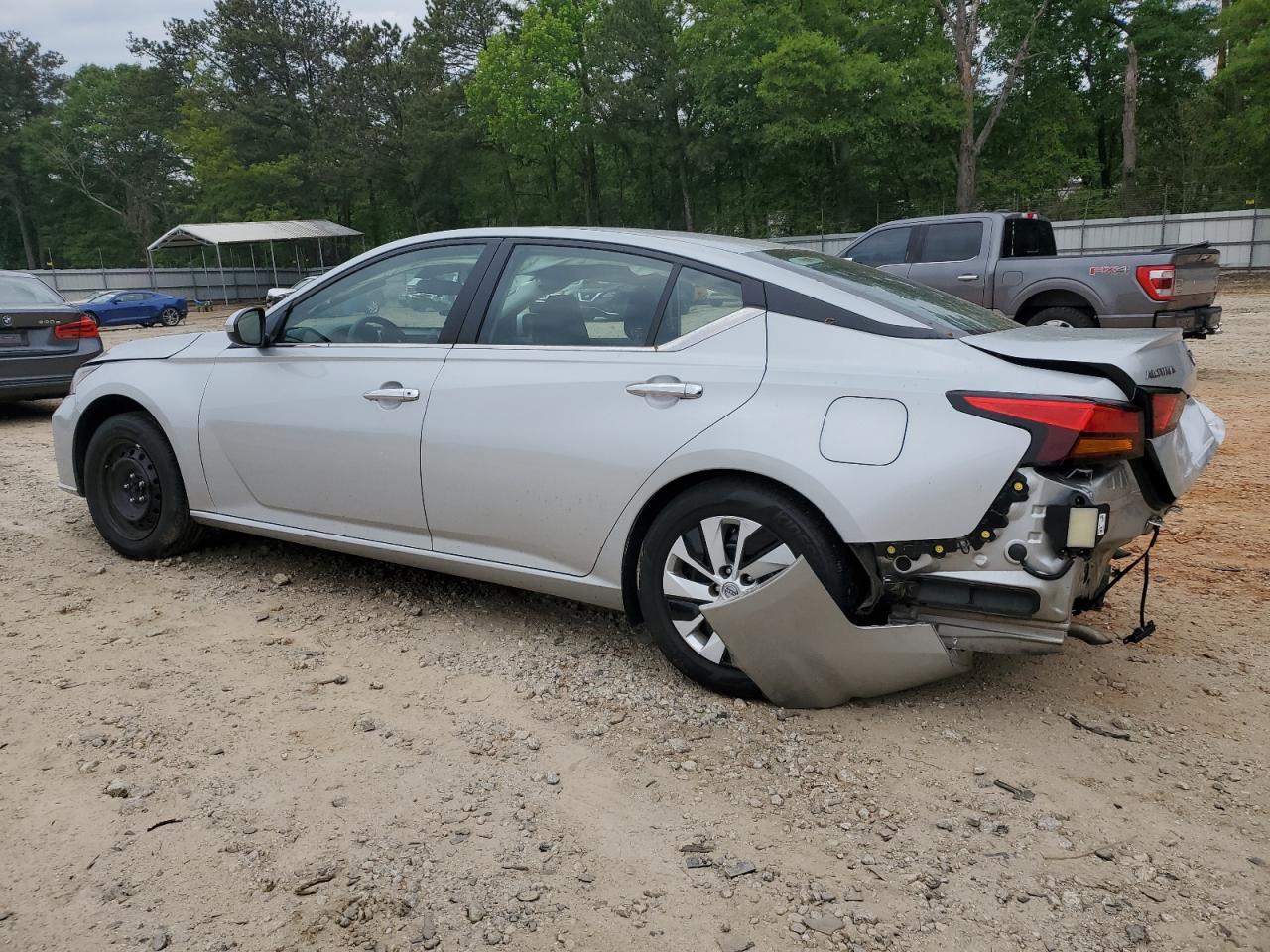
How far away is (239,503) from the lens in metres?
4.60

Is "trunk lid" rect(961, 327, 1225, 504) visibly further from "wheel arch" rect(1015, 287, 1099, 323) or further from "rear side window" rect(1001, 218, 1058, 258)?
"rear side window" rect(1001, 218, 1058, 258)

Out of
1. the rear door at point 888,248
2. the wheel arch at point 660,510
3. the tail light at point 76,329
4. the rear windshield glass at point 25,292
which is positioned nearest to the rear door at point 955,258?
the rear door at point 888,248

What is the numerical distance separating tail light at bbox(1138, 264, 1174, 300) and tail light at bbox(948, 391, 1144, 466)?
26.1 ft

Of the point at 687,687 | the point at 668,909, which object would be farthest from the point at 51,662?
the point at 668,909

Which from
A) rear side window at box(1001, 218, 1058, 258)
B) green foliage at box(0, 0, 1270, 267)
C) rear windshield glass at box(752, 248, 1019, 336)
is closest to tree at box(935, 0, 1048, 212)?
green foliage at box(0, 0, 1270, 267)

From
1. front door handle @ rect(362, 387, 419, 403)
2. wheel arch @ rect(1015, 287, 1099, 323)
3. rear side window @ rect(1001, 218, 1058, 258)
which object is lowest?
wheel arch @ rect(1015, 287, 1099, 323)

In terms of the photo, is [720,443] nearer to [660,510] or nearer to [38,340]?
[660,510]

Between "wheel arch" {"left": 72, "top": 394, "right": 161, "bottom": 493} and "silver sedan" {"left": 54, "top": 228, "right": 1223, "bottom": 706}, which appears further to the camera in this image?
"wheel arch" {"left": 72, "top": 394, "right": 161, "bottom": 493}

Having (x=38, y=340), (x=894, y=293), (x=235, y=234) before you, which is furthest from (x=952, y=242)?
(x=235, y=234)

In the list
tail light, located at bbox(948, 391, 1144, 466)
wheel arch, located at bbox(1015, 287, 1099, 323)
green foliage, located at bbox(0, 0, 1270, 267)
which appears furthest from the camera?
green foliage, located at bbox(0, 0, 1270, 267)

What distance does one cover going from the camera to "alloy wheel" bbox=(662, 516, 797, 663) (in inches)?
125

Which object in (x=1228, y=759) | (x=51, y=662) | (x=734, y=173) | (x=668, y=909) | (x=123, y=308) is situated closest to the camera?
(x=668, y=909)

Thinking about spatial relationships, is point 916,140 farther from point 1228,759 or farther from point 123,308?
point 1228,759

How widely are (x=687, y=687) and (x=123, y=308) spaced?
32.1 m
